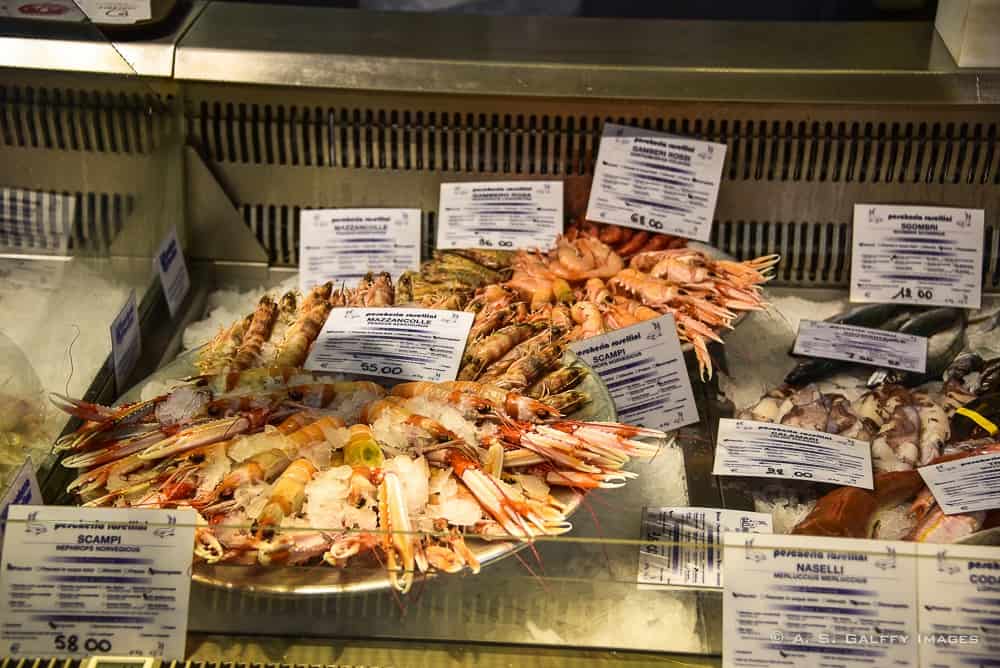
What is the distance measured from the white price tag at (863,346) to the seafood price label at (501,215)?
63 centimetres

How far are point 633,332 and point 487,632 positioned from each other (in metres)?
0.80

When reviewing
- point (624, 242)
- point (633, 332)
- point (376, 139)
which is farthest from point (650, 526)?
point (376, 139)

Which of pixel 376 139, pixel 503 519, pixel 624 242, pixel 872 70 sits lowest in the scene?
pixel 503 519

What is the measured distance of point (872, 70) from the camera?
2232 mm

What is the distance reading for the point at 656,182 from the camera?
2.39m

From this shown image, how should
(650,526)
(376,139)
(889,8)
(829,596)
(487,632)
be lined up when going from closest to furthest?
(829,596)
(487,632)
(650,526)
(376,139)
(889,8)

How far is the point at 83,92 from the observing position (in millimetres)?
2041

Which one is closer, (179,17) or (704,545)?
(704,545)

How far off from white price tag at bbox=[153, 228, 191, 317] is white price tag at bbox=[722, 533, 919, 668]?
1.54 meters

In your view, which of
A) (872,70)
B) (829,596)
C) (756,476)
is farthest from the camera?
(872,70)

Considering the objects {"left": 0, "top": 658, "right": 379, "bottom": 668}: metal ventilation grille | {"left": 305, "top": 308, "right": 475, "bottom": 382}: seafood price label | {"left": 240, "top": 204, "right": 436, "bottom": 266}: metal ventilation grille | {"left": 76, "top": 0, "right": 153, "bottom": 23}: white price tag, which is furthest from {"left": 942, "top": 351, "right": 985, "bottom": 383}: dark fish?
{"left": 76, "top": 0, "right": 153, "bottom": 23}: white price tag

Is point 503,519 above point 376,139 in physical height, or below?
below

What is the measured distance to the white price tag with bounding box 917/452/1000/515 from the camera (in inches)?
68.9

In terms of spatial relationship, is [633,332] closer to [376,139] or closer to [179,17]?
[376,139]
